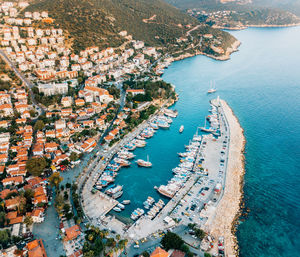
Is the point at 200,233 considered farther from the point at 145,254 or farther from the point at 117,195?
the point at 117,195

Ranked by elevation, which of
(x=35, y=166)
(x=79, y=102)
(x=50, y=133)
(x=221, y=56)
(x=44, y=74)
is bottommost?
(x=35, y=166)

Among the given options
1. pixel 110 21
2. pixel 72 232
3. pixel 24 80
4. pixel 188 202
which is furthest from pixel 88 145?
pixel 110 21

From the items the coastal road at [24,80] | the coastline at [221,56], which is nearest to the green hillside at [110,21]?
the coastline at [221,56]

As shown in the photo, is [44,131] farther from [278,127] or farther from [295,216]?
[278,127]

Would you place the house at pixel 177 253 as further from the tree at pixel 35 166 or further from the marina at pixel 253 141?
the tree at pixel 35 166

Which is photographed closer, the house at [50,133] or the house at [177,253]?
the house at [177,253]

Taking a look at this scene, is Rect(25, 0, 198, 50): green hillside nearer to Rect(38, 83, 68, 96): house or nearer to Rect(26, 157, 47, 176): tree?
Rect(38, 83, 68, 96): house

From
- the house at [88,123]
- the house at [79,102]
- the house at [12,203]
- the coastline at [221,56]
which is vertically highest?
the coastline at [221,56]
